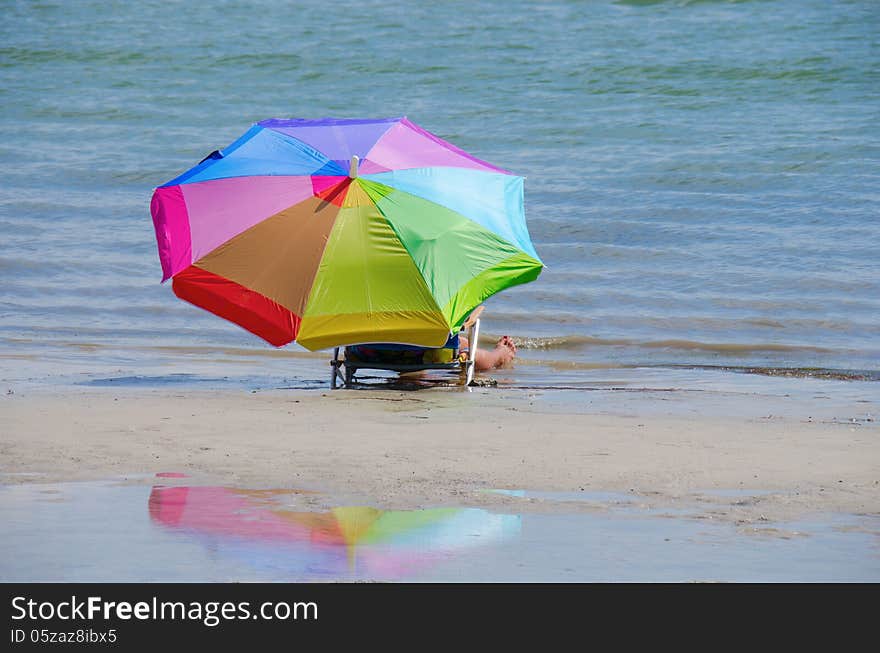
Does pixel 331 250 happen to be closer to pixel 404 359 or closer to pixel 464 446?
pixel 404 359

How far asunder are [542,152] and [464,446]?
13045 millimetres

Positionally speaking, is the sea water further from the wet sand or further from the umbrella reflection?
the umbrella reflection

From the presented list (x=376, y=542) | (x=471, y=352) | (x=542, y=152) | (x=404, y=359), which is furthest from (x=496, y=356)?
(x=542, y=152)

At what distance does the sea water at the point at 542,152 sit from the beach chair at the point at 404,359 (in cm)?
88

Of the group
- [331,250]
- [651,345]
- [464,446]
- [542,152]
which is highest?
[542,152]

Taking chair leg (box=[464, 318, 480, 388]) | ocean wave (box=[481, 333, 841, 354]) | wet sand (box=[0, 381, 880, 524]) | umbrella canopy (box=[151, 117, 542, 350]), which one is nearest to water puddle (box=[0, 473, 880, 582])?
wet sand (box=[0, 381, 880, 524])

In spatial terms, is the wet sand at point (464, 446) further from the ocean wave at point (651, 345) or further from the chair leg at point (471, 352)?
the ocean wave at point (651, 345)

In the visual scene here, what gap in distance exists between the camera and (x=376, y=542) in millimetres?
4480

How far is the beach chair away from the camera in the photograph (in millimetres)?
8273

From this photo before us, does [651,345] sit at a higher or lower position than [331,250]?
lower

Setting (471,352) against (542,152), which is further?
(542,152)

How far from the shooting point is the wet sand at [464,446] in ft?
17.4

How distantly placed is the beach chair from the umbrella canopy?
70cm
